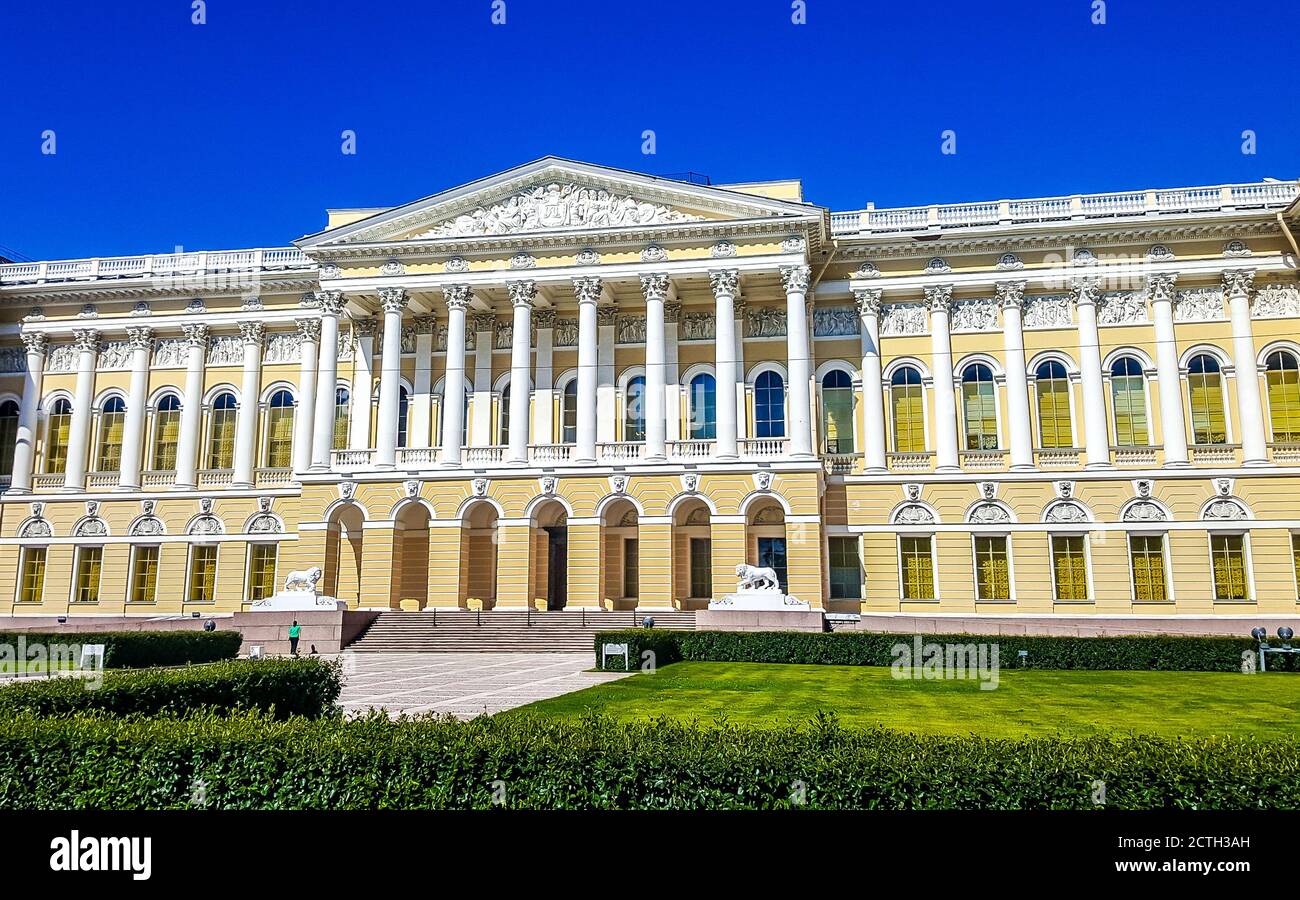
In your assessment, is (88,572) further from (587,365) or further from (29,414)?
(587,365)

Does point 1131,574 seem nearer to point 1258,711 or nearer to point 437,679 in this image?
point 1258,711

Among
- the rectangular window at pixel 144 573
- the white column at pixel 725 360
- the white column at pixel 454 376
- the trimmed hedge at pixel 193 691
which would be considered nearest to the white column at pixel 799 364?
the white column at pixel 725 360

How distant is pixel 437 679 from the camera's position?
23.9 m

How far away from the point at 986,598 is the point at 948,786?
110 ft

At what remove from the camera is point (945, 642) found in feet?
88.1

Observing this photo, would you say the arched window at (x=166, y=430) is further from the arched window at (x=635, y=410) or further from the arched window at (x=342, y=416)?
the arched window at (x=635, y=410)

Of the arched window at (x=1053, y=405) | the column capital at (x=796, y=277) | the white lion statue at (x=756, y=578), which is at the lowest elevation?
the white lion statue at (x=756, y=578)

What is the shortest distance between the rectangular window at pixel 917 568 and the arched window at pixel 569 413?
14.3 metres

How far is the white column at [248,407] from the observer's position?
4488 cm

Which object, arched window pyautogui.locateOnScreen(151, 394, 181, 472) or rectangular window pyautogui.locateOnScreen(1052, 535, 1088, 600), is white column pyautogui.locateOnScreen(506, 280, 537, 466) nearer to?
arched window pyautogui.locateOnScreen(151, 394, 181, 472)

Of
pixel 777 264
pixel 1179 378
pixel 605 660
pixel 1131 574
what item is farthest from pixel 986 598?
pixel 605 660

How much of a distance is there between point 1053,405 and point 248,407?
34773mm

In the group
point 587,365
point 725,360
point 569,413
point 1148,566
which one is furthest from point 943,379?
point 569,413

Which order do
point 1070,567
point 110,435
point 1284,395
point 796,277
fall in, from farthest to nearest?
point 110,435
point 796,277
point 1070,567
point 1284,395
